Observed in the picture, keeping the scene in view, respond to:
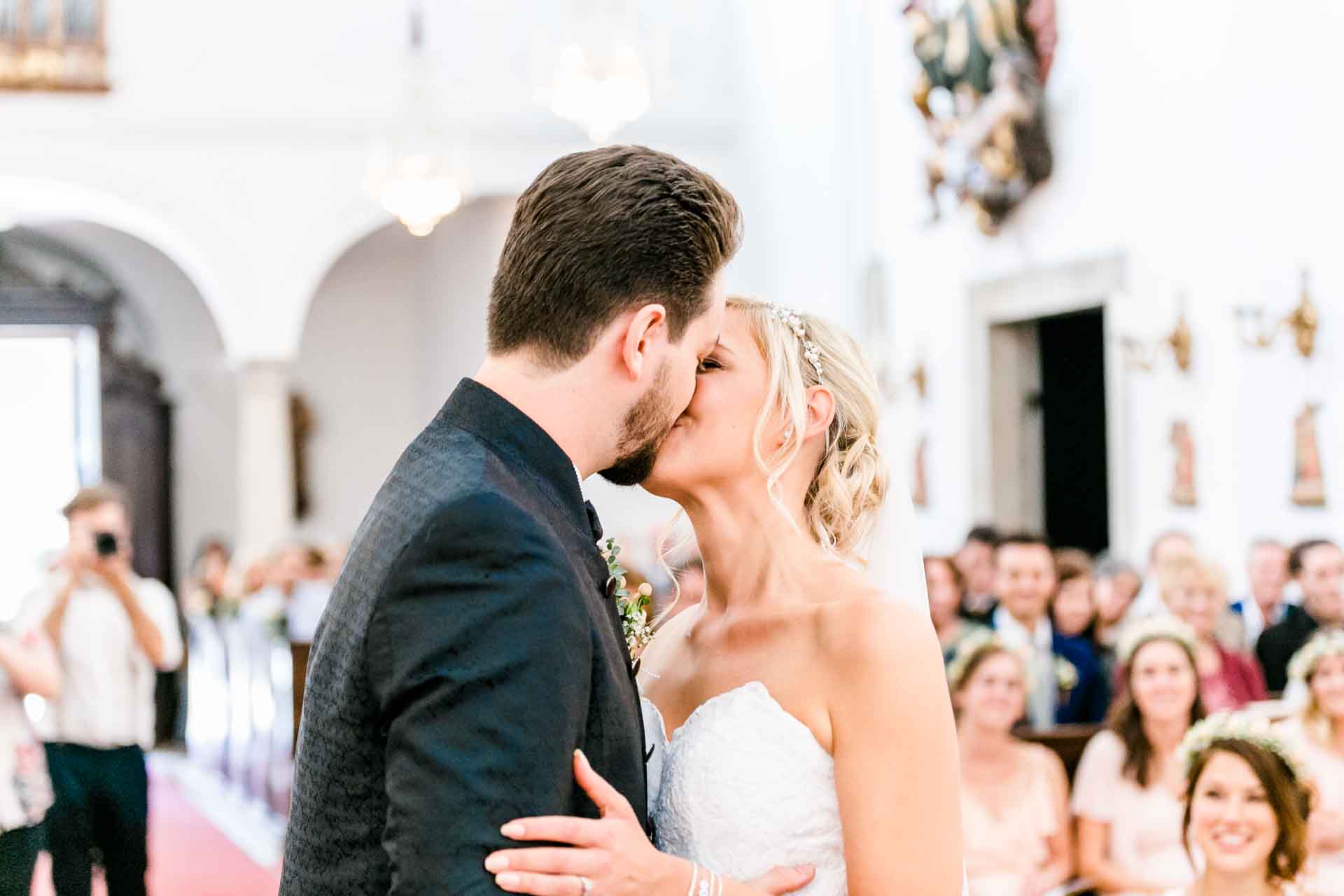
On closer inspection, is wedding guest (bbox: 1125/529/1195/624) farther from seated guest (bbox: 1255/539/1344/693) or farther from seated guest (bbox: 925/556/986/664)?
seated guest (bbox: 925/556/986/664)

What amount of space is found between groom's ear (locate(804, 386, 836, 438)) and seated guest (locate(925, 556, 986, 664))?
458 centimetres

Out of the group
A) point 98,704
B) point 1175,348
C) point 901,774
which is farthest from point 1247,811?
point 1175,348

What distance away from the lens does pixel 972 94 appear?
10594 mm

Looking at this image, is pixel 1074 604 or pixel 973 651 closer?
pixel 973 651

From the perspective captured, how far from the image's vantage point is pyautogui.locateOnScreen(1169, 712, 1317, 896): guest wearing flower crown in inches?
165

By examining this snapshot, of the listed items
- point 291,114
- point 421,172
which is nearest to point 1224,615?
point 421,172

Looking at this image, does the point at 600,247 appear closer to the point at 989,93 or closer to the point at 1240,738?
the point at 1240,738

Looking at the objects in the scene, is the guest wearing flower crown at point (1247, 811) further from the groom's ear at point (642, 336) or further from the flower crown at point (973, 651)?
the groom's ear at point (642, 336)

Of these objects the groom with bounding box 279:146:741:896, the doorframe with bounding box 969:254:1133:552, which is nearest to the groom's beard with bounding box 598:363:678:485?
the groom with bounding box 279:146:741:896

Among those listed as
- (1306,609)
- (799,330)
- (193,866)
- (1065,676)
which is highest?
(799,330)

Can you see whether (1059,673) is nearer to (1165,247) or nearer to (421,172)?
(1165,247)

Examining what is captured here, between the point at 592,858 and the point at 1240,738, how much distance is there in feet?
10.0

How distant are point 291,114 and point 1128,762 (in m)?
10.7

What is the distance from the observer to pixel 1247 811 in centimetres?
421
